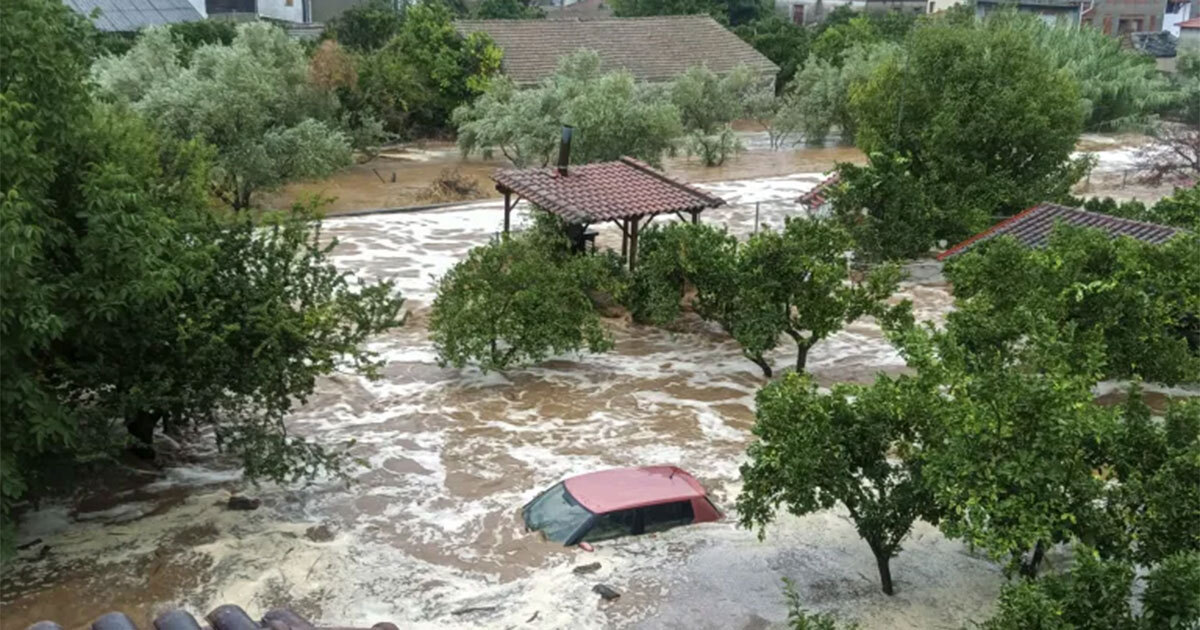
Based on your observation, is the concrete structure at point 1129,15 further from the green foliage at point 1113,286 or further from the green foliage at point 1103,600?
the green foliage at point 1103,600

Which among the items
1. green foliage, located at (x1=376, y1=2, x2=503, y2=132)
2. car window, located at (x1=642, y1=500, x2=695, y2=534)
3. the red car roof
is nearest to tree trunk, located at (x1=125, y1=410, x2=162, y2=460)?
→ the red car roof

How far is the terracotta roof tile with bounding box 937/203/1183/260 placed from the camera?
20562 mm

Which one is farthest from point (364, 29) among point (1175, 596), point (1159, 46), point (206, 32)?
point (1175, 596)

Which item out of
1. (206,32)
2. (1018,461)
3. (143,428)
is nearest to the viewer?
(1018,461)

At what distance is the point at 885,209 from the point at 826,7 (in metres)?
54.3

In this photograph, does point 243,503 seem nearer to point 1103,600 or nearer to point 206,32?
point 1103,600

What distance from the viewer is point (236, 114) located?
29766mm

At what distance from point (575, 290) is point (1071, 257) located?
758 centimetres

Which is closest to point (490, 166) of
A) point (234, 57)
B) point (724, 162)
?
point (724, 162)

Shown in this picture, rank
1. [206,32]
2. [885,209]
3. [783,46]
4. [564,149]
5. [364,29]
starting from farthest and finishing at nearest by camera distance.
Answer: [783,46]
[364,29]
[206,32]
[885,209]
[564,149]

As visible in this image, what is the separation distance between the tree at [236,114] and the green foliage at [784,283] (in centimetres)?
1383

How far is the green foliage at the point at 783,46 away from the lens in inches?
2213

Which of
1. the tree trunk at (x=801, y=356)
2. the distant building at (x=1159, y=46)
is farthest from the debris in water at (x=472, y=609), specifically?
the distant building at (x=1159, y=46)

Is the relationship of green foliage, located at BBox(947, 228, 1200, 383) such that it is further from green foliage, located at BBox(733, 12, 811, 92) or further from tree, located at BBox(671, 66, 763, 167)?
green foliage, located at BBox(733, 12, 811, 92)
